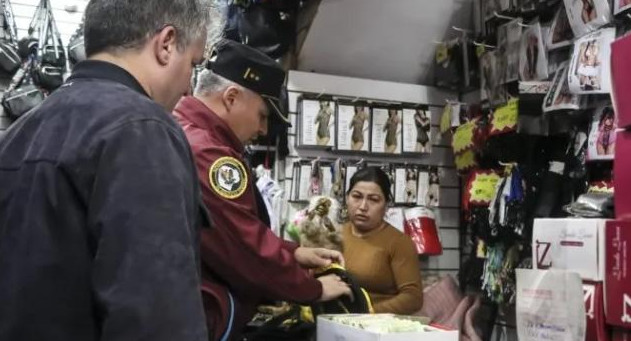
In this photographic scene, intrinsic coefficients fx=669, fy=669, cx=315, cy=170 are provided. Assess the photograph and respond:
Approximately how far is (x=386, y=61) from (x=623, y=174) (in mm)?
2537

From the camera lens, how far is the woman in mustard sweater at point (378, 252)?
10.8 feet

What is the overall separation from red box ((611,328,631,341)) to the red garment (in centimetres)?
78

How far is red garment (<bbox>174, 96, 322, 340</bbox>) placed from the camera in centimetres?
158

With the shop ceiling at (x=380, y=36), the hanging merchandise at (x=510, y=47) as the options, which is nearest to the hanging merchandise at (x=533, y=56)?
the hanging merchandise at (x=510, y=47)

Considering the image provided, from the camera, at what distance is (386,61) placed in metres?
4.15

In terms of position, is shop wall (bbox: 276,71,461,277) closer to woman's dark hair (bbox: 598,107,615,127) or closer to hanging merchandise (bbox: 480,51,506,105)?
hanging merchandise (bbox: 480,51,506,105)

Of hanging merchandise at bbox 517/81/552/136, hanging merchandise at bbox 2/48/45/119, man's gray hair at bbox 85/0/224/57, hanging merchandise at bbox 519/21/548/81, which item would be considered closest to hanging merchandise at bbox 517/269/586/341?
man's gray hair at bbox 85/0/224/57

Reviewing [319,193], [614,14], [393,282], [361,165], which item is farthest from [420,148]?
[614,14]

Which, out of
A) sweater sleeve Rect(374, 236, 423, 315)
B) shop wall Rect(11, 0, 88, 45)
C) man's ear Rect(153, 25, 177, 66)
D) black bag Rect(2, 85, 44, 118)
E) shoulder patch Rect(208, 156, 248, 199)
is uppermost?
shop wall Rect(11, 0, 88, 45)

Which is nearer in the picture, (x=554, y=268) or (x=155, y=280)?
(x=155, y=280)

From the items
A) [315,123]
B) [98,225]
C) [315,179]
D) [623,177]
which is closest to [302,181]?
[315,179]

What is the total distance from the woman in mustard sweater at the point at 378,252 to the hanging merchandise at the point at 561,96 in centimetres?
90

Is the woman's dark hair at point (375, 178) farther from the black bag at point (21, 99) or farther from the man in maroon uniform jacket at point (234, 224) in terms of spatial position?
the black bag at point (21, 99)

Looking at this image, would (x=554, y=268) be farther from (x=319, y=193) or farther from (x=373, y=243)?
(x=319, y=193)
